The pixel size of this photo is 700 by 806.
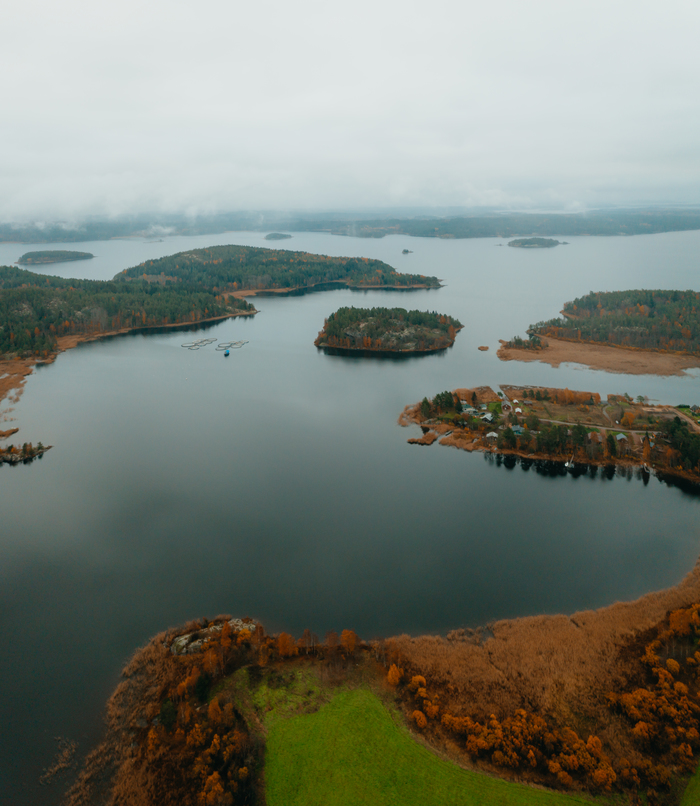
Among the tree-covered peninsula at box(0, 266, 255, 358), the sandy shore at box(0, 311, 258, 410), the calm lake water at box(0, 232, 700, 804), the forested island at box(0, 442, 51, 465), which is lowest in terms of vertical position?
the calm lake water at box(0, 232, 700, 804)

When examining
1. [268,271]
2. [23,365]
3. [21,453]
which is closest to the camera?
[21,453]

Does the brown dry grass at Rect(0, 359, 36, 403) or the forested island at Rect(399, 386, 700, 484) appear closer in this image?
the forested island at Rect(399, 386, 700, 484)

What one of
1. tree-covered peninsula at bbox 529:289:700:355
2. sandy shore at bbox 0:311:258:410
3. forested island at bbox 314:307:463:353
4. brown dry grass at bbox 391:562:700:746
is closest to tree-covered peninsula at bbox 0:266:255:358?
sandy shore at bbox 0:311:258:410

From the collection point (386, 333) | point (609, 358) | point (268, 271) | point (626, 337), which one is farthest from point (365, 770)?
point (268, 271)

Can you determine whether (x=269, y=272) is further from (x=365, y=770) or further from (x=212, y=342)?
(x=365, y=770)

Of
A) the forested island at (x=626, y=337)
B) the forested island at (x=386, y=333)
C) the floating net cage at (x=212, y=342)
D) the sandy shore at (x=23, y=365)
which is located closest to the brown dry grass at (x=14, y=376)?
the sandy shore at (x=23, y=365)

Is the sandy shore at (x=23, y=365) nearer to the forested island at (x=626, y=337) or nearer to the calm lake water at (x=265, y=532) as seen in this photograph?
the calm lake water at (x=265, y=532)

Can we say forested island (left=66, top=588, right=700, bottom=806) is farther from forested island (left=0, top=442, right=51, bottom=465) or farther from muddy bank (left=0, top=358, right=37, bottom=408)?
muddy bank (left=0, top=358, right=37, bottom=408)

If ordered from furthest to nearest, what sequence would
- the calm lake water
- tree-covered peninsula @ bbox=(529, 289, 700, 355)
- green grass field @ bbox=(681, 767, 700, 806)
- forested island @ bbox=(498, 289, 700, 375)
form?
tree-covered peninsula @ bbox=(529, 289, 700, 355), forested island @ bbox=(498, 289, 700, 375), the calm lake water, green grass field @ bbox=(681, 767, 700, 806)

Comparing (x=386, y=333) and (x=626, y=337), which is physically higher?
(x=386, y=333)
